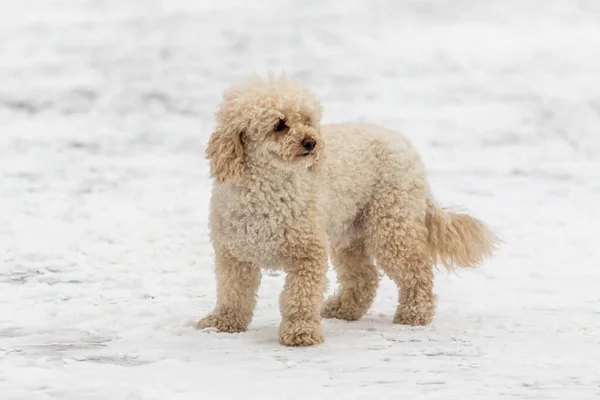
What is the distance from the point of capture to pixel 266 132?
5.75m

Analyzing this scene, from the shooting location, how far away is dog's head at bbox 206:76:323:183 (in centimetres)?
568

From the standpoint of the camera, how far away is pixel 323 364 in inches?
213

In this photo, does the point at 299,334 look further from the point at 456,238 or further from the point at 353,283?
the point at 456,238

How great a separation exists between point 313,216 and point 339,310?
1.10m

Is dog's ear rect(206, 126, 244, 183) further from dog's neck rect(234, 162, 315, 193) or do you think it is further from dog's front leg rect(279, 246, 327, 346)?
dog's front leg rect(279, 246, 327, 346)

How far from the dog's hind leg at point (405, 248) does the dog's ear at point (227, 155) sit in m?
1.07

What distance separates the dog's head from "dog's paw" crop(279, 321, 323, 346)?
86 centimetres

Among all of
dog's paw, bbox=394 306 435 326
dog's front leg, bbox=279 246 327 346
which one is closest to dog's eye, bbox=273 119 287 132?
dog's front leg, bbox=279 246 327 346

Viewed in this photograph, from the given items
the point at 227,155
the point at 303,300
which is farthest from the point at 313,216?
the point at 227,155

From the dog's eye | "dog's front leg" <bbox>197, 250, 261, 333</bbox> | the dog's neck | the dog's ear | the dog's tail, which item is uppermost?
the dog's eye

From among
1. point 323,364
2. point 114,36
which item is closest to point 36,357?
point 323,364

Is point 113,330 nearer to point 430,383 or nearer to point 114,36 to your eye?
point 430,383

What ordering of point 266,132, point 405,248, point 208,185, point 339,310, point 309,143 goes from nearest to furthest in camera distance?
point 309,143 → point 266,132 → point 405,248 → point 339,310 → point 208,185

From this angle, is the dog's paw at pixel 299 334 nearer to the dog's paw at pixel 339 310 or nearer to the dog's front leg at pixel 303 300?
the dog's front leg at pixel 303 300
